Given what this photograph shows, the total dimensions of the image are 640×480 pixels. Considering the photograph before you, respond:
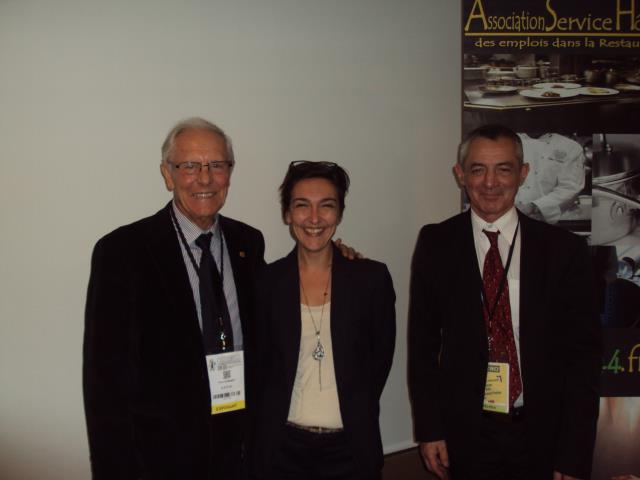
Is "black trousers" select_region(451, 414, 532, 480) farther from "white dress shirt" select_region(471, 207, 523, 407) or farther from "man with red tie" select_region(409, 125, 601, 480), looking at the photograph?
"white dress shirt" select_region(471, 207, 523, 407)

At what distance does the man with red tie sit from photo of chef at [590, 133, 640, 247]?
0.96 m

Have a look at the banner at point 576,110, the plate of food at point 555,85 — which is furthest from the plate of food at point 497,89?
the plate of food at point 555,85

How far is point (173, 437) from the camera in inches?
72.3

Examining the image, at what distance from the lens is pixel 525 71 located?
9.37 ft

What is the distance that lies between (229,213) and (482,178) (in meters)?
1.23

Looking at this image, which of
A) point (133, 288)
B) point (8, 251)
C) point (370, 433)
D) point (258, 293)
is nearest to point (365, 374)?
point (370, 433)

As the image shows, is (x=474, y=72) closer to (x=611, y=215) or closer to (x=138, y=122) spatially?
(x=611, y=215)

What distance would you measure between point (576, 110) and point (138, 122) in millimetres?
2314

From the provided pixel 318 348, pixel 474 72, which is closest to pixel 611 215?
pixel 474 72

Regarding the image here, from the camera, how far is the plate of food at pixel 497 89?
2.84 meters

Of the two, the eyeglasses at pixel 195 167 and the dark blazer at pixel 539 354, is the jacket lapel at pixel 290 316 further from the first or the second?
the dark blazer at pixel 539 354

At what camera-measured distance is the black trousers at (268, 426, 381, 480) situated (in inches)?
76.0

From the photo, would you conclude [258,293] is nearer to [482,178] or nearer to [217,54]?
[482,178]

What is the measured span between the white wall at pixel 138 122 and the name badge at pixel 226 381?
75cm
